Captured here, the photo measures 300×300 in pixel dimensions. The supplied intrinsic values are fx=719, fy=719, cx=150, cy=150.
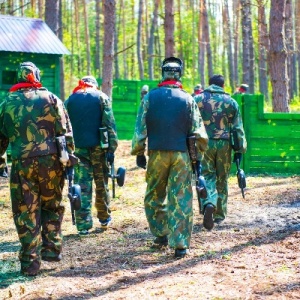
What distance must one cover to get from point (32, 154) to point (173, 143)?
1482 mm

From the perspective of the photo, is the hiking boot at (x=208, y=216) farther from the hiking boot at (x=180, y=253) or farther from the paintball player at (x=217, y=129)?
the paintball player at (x=217, y=129)

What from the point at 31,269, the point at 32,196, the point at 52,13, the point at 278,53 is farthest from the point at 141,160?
the point at 52,13

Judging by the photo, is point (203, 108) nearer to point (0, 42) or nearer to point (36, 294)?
point (36, 294)

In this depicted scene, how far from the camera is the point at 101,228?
9.22m

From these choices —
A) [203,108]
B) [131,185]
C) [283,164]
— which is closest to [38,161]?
[203,108]

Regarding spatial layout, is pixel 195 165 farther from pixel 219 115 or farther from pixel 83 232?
pixel 83 232

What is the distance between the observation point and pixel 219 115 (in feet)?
29.7

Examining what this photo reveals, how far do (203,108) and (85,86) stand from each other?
1513mm

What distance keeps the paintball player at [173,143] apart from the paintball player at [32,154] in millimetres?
972

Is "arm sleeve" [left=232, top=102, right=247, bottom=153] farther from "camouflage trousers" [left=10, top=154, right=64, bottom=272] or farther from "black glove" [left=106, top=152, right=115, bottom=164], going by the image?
"camouflage trousers" [left=10, top=154, right=64, bottom=272]

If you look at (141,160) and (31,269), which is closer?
(31,269)

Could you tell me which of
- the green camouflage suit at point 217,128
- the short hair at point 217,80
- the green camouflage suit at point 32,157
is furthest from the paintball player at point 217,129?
the green camouflage suit at point 32,157

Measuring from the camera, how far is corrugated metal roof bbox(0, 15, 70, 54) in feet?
56.3

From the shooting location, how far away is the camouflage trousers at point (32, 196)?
21.9 feet
